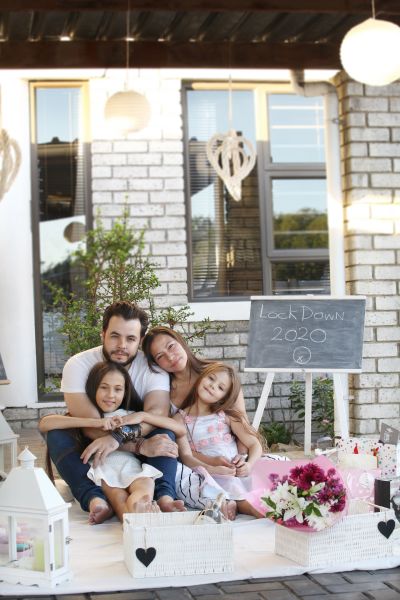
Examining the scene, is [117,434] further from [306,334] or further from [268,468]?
[306,334]

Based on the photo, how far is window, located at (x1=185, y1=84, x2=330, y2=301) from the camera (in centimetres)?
745

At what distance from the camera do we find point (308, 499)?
10.6 feet

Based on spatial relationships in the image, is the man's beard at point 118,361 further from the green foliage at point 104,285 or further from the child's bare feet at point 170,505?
the green foliage at point 104,285

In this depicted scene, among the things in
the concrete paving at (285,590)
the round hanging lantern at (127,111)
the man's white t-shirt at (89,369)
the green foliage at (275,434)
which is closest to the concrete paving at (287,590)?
the concrete paving at (285,590)

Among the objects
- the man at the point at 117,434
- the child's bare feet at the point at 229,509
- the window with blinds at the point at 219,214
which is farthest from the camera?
the window with blinds at the point at 219,214

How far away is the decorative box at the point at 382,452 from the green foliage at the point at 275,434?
2403mm

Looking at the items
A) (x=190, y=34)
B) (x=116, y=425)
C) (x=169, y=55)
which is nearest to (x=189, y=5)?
(x=190, y=34)

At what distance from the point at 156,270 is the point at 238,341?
32.0 inches

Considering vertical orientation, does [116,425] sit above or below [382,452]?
above

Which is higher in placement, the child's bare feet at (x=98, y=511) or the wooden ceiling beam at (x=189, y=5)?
the wooden ceiling beam at (x=189, y=5)

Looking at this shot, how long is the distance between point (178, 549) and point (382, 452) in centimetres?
141

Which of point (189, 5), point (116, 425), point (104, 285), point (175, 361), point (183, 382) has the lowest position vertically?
point (116, 425)

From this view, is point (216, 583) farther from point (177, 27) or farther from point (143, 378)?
point (177, 27)

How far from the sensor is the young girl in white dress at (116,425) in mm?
3914
